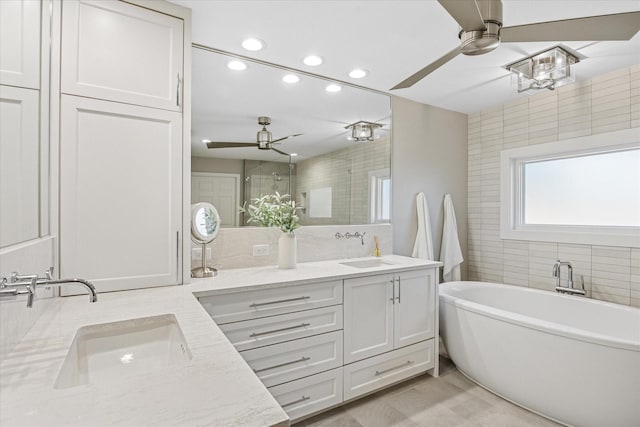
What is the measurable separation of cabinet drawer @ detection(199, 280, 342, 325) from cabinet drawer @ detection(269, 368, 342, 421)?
0.44m

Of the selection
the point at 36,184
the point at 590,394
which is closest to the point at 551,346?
the point at 590,394

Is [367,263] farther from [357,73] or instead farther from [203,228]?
[357,73]

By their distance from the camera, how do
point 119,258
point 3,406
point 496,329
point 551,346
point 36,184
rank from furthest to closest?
point 496,329 → point 551,346 → point 119,258 → point 36,184 → point 3,406

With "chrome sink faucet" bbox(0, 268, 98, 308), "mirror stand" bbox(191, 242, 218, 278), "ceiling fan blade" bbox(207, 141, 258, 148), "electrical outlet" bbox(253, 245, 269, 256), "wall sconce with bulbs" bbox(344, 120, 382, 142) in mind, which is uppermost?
"wall sconce with bulbs" bbox(344, 120, 382, 142)

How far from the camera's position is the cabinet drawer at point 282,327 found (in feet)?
5.73

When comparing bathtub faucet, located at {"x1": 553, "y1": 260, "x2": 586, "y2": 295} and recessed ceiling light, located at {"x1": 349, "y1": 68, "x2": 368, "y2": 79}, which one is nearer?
recessed ceiling light, located at {"x1": 349, "y1": 68, "x2": 368, "y2": 79}

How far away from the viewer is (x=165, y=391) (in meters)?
0.72

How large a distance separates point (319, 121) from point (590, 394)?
2.57m

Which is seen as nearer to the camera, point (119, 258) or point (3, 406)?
point (3, 406)

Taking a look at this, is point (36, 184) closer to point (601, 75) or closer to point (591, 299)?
point (591, 299)

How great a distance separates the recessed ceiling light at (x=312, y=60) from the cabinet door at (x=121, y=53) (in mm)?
895

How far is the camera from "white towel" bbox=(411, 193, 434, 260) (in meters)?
3.17

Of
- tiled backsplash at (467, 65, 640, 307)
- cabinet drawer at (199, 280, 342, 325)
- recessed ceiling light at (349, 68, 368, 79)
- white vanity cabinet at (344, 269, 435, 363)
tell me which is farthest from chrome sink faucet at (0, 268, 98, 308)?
tiled backsplash at (467, 65, 640, 307)

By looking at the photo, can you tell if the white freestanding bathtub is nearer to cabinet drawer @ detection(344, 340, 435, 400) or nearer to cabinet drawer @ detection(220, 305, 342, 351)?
cabinet drawer @ detection(344, 340, 435, 400)
